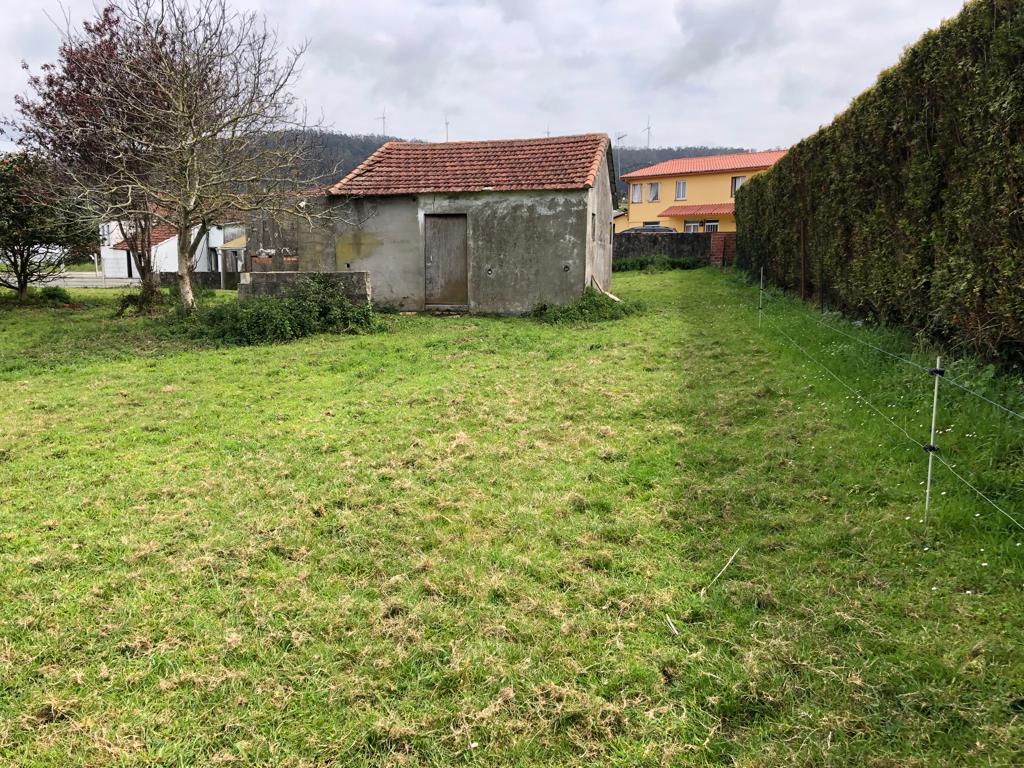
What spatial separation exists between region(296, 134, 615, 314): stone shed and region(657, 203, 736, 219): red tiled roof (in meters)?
34.4

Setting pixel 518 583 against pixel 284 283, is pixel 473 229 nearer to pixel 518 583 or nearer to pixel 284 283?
pixel 284 283

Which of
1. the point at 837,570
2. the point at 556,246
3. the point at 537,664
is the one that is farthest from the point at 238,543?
the point at 556,246

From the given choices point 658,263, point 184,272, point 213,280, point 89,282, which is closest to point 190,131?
point 184,272

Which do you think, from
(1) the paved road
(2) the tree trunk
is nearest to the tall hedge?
(2) the tree trunk

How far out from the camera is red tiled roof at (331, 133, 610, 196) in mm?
13914

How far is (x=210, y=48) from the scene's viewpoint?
12422 mm

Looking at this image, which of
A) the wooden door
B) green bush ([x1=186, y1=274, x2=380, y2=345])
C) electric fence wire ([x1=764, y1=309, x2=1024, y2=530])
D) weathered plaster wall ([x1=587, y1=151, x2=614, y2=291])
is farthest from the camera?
weathered plaster wall ([x1=587, y1=151, x2=614, y2=291])

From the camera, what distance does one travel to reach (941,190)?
20.1 feet

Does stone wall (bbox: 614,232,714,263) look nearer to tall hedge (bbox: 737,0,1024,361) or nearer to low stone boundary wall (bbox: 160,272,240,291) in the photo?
low stone boundary wall (bbox: 160,272,240,291)

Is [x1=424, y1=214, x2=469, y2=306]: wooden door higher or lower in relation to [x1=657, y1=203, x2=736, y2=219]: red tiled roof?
lower

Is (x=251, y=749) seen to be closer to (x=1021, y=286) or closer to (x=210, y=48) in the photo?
(x=1021, y=286)

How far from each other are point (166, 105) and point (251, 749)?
537 inches

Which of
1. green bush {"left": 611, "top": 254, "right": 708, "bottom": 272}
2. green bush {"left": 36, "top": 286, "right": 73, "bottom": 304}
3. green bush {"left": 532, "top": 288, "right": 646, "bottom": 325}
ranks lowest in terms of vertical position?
green bush {"left": 532, "top": 288, "right": 646, "bottom": 325}

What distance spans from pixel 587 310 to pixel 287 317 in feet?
19.1
